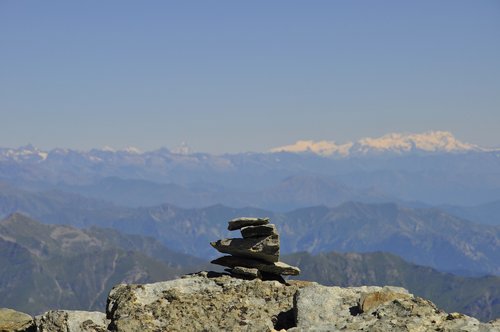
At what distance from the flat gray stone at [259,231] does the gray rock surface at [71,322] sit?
27.2 feet

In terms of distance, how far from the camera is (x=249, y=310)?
22.4 meters

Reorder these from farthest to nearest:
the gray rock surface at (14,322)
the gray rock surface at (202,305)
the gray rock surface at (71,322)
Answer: the gray rock surface at (14,322), the gray rock surface at (71,322), the gray rock surface at (202,305)

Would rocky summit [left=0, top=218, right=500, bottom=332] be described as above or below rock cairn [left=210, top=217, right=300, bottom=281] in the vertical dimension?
below

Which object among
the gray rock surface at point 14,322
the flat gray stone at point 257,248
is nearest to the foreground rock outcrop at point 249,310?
the gray rock surface at point 14,322

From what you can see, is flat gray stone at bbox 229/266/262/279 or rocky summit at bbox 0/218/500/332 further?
flat gray stone at bbox 229/266/262/279

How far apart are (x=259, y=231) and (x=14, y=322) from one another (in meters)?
11.5

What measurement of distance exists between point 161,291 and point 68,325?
A: 12.5 ft

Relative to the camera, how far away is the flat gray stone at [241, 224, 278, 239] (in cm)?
2794

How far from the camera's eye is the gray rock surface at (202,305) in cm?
2089

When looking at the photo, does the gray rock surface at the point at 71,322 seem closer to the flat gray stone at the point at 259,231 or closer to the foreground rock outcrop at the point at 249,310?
the foreground rock outcrop at the point at 249,310

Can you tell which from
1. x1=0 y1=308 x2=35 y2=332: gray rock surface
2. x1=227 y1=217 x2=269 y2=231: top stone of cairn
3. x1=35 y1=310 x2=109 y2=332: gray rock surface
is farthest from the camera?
x1=227 y1=217 x2=269 y2=231: top stone of cairn

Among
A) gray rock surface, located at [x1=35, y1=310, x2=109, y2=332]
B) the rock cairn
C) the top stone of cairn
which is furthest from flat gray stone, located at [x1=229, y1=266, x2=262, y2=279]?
gray rock surface, located at [x1=35, y1=310, x2=109, y2=332]

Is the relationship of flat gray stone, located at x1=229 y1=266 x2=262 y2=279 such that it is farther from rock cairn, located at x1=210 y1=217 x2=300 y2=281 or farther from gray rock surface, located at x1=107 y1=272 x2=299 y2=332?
gray rock surface, located at x1=107 y1=272 x2=299 y2=332

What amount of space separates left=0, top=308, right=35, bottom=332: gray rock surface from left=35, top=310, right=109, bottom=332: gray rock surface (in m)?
1.49
